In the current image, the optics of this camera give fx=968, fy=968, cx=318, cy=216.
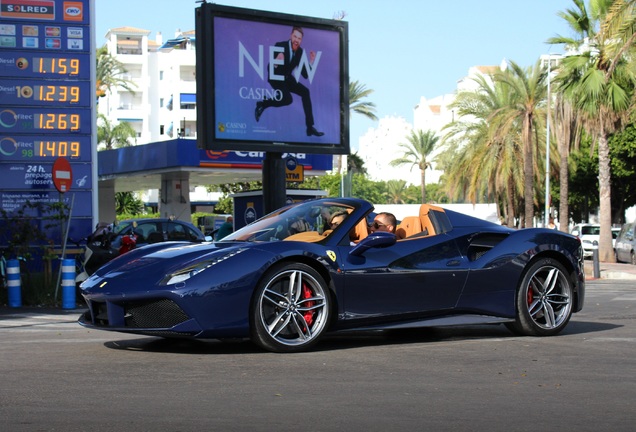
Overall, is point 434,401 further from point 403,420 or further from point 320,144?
point 320,144

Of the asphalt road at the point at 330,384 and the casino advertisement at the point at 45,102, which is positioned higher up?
the casino advertisement at the point at 45,102

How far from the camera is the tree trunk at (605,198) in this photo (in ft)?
111

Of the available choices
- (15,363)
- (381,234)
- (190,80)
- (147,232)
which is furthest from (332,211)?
(190,80)

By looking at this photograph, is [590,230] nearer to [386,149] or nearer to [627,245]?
[627,245]

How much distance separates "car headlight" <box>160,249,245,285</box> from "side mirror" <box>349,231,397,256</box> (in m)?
1.09

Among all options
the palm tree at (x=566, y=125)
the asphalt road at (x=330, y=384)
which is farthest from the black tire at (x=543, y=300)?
the palm tree at (x=566, y=125)

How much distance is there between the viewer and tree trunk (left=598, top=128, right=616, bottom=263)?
1335 inches

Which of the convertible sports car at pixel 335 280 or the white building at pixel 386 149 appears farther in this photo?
the white building at pixel 386 149

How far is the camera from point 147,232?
892 inches

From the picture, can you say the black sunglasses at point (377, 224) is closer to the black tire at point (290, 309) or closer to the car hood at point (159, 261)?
the black tire at point (290, 309)

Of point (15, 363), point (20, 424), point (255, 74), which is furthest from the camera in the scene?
point (255, 74)

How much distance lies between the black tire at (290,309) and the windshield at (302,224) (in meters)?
0.47

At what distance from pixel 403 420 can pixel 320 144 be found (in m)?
13.0

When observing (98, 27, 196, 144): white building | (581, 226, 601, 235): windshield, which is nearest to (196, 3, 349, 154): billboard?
(581, 226, 601, 235): windshield
